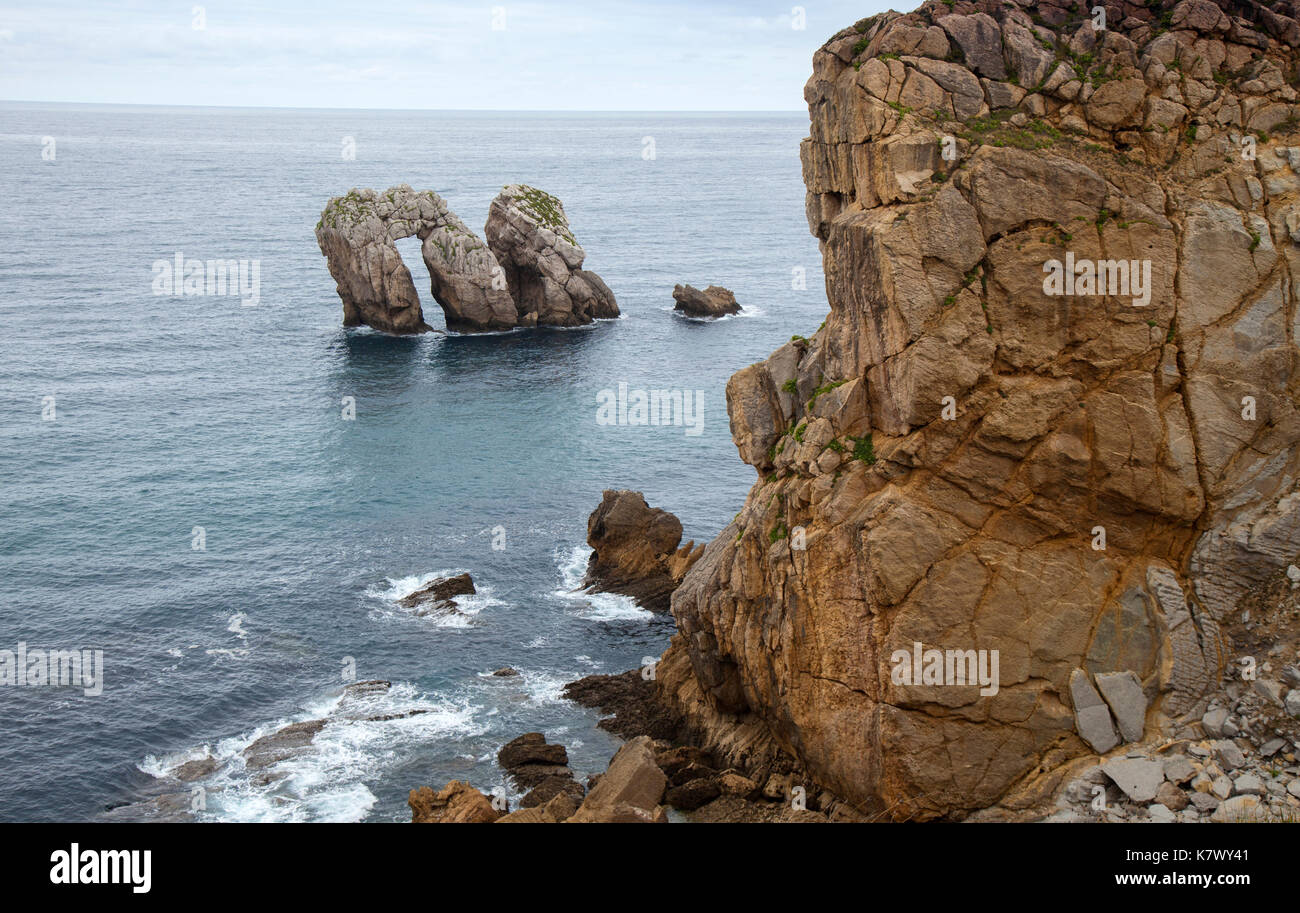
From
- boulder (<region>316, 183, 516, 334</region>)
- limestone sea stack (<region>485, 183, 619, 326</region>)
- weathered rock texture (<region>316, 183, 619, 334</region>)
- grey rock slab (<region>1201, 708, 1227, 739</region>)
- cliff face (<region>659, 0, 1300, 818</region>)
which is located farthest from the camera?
limestone sea stack (<region>485, 183, 619, 326</region>)

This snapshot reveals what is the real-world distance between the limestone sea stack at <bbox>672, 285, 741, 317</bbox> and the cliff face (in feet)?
285

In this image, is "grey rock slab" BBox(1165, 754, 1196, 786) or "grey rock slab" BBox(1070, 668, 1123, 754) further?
"grey rock slab" BBox(1070, 668, 1123, 754)

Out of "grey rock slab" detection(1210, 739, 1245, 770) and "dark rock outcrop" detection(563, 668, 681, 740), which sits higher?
"grey rock slab" detection(1210, 739, 1245, 770)

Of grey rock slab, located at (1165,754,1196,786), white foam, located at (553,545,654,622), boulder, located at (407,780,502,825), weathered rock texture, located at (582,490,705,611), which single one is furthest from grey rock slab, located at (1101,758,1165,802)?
weathered rock texture, located at (582,490,705,611)

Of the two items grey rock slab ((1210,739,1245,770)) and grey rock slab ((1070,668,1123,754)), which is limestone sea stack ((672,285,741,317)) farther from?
grey rock slab ((1210,739,1245,770))

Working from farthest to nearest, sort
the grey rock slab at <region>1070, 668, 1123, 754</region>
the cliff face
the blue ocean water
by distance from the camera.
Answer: the blue ocean water
the cliff face
the grey rock slab at <region>1070, 668, 1123, 754</region>

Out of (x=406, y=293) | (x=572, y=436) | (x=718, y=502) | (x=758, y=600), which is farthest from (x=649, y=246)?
(x=758, y=600)

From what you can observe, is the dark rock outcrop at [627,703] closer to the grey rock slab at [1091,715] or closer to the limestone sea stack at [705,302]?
the grey rock slab at [1091,715]

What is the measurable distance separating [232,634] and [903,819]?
36218 millimetres

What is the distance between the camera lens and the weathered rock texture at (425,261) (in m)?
111

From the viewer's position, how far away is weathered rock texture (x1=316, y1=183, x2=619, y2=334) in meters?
111

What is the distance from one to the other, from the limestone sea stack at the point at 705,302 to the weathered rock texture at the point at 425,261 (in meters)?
11.2

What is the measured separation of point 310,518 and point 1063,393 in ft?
164

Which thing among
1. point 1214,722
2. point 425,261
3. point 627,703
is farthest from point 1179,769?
point 425,261
